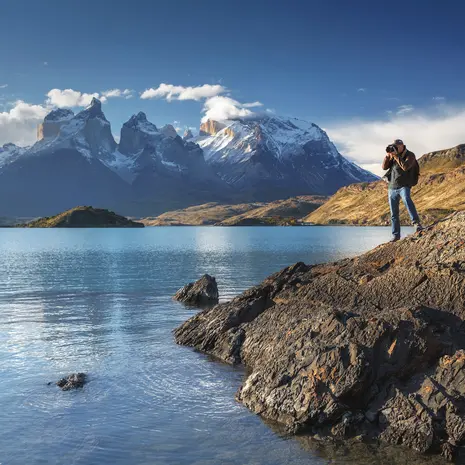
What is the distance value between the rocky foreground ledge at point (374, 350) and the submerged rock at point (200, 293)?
67.0ft

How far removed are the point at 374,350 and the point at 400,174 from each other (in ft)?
38.9

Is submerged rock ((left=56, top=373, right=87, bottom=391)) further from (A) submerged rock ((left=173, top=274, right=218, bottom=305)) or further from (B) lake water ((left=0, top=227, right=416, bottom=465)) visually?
(A) submerged rock ((left=173, top=274, right=218, bottom=305))

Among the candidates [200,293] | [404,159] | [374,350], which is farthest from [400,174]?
[200,293]

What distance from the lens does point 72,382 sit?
904 inches

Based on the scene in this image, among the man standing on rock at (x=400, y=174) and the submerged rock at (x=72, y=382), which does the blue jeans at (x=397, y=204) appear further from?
the submerged rock at (x=72, y=382)

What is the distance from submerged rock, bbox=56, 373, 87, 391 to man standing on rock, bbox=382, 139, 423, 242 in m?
18.0

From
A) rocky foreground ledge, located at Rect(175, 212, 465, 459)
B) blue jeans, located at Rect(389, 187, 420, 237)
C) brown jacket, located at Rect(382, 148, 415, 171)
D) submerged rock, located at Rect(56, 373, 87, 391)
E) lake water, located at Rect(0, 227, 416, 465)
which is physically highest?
brown jacket, located at Rect(382, 148, 415, 171)

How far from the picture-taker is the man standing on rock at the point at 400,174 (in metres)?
26.9

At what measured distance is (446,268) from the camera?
75.0 feet

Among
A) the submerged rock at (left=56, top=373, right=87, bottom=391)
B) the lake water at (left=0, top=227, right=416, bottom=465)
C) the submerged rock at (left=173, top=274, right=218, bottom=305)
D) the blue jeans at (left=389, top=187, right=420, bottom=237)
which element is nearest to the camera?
the lake water at (left=0, top=227, right=416, bottom=465)

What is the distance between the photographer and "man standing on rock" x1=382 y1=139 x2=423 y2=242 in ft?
88.2

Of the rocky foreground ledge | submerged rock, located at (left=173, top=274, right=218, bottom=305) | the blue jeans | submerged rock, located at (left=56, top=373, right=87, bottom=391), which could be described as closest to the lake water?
submerged rock, located at (left=56, top=373, right=87, bottom=391)

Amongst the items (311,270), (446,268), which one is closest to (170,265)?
(311,270)

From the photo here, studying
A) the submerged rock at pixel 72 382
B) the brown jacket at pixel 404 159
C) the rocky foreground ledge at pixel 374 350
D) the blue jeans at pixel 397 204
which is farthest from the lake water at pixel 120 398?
the brown jacket at pixel 404 159
